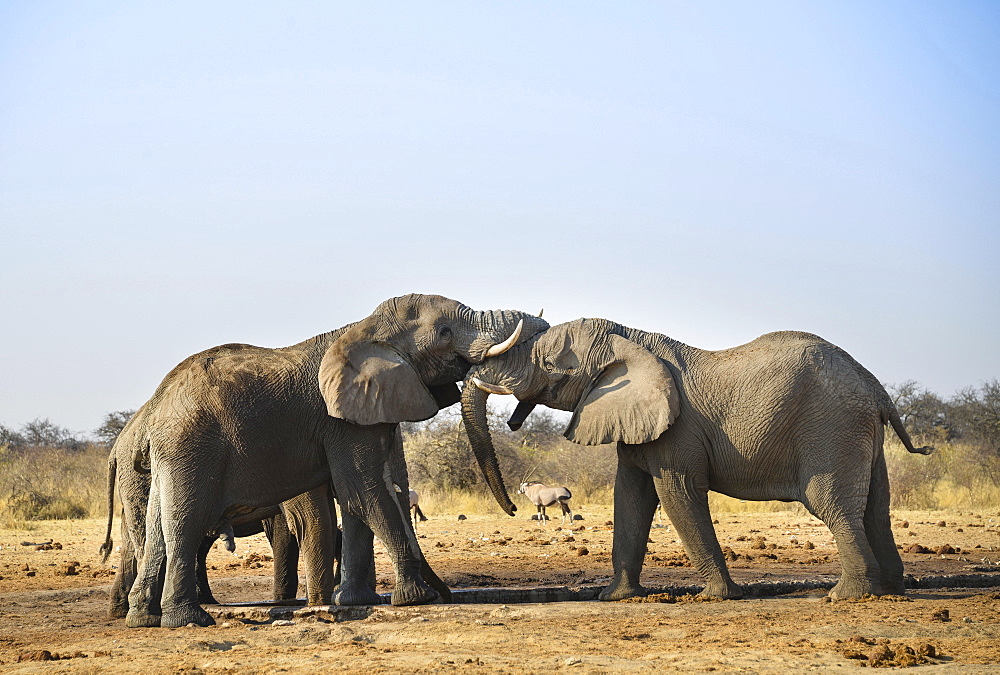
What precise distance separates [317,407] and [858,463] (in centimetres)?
465

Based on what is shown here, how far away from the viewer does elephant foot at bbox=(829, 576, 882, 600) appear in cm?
1051

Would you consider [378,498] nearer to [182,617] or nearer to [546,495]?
[182,617]

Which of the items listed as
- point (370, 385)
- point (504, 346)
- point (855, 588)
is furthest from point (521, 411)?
point (855, 588)

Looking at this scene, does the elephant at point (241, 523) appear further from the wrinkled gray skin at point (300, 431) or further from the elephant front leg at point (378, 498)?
the elephant front leg at point (378, 498)

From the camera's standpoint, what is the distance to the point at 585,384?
441 inches

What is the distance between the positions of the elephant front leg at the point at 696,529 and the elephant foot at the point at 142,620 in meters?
4.43

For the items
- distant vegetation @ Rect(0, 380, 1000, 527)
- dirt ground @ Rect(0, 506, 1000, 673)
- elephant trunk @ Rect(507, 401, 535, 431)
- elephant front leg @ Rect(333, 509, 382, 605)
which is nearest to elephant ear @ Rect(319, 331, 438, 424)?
elephant trunk @ Rect(507, 401, 535, 431)

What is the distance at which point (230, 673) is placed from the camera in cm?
789

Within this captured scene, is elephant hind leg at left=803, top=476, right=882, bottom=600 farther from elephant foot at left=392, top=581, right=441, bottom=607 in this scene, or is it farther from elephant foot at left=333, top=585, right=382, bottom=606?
elephant foot at left=333, top=585, right=382, bottom=606

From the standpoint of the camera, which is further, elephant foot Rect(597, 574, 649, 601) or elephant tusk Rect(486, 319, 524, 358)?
elephant foot Rect(597, 574, 649, 601)

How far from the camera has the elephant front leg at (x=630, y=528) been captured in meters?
11.2

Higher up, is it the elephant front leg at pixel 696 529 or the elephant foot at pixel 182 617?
the elephant front leg at pixel 696 529

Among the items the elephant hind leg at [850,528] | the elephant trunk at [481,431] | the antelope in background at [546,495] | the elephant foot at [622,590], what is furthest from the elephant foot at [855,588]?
the antelope in background at [546,495]

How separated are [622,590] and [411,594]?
6.43ft
